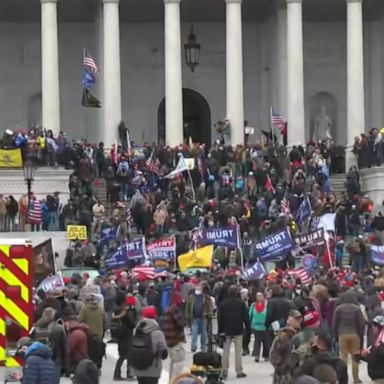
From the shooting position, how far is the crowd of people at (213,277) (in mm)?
23406

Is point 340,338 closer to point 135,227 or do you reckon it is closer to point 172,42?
point 135,227

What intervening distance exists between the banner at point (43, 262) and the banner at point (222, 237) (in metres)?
5.45

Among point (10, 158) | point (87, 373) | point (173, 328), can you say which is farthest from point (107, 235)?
point (87, 373)

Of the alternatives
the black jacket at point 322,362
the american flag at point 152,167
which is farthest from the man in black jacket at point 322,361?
the american flag at point 152,167

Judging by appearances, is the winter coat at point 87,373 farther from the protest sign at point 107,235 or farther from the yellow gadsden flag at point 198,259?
the protest sign at point 107,235

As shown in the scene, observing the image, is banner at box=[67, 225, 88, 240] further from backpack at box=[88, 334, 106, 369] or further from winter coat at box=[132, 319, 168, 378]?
winter coat at box=[132, 319, 168, 378]

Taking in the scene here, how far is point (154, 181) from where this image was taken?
54.6 meters

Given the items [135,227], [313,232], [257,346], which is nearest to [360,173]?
[135,227]

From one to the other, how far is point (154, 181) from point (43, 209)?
554cm

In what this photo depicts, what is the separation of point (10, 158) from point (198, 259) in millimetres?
15902

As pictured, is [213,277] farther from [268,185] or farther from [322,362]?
[322,362]

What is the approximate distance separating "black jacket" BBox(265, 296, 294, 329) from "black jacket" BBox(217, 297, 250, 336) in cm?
71

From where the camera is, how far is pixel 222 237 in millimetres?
43250

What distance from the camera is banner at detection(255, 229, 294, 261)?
132 ft
